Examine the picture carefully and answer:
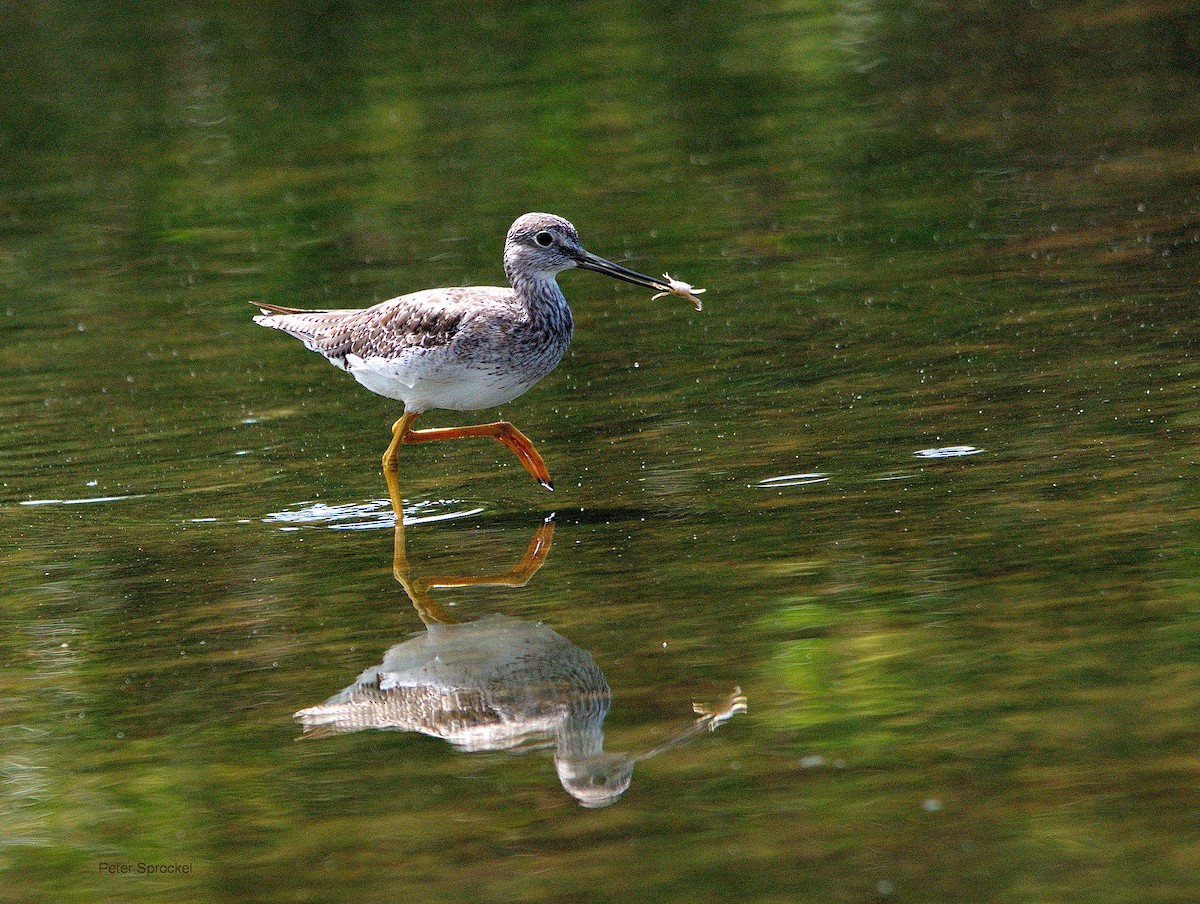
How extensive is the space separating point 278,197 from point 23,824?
522 inches

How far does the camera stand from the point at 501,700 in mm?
7398

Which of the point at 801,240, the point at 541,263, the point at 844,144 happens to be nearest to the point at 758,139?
the point at 844,144

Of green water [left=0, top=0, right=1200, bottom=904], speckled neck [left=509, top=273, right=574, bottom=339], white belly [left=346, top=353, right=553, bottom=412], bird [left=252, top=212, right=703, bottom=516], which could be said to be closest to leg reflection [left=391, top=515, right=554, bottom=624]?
green water [left=0, top=0, right=1200, bottom=904]

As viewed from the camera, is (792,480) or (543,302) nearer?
(792,480)

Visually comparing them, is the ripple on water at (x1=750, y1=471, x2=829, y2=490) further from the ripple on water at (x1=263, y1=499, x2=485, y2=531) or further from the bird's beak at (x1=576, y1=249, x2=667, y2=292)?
the ripple on water at (x1=263, y1=499, x2=485, y2=531)

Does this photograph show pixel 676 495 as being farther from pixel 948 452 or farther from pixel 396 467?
pixel 396 467

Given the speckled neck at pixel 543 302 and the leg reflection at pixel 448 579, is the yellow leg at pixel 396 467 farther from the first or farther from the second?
the speckled neck at pixel 543 302

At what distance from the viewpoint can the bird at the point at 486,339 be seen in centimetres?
1004

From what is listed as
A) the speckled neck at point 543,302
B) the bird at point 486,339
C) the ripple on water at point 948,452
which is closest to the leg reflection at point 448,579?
the bird at point 486,339

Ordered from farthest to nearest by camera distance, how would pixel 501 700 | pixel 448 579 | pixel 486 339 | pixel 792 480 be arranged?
pixel 486 339 < pixel 792 480 < pixel 448 579 < pixel 501 700

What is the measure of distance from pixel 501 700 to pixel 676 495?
2.70 m

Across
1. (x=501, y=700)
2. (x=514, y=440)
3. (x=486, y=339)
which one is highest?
(x=486, y=339)

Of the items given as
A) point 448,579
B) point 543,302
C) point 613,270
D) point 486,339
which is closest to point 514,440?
point 486,339

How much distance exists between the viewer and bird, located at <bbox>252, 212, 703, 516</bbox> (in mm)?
10039
